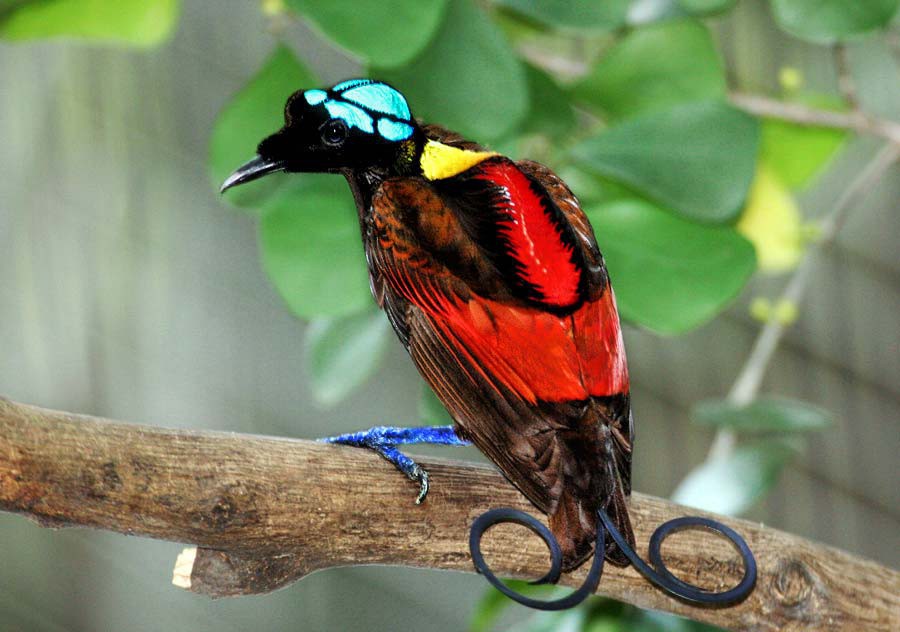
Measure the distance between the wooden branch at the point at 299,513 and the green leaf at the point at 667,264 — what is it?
14 centimetres

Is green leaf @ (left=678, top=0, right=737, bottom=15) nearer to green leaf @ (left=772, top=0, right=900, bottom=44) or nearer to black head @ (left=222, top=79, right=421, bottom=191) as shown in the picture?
green leaf @ (left=772, top=0, right=900, bottom=44)

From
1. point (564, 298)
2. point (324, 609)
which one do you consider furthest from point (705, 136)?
point (324, 609)

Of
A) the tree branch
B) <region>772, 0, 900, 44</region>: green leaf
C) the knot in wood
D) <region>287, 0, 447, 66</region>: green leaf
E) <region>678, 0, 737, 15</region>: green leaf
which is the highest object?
<region>772, 0, 900, 44</region>: green leaf

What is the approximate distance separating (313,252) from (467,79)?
0.56 feet

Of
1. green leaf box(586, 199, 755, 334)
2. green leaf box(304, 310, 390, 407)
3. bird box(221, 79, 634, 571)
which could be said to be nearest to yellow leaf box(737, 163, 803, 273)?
green leaf box(586, 199, 755, 334)

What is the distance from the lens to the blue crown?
58cm

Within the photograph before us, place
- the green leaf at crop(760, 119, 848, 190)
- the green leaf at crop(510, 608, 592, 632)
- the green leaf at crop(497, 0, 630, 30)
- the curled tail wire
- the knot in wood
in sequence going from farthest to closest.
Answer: the green leaf at crop(760, 119, 848, 190) < the green leaf at crop(510, 608, 592, 632) < the green leaf at crop(497, 0, 630, 30) < the knot in wood < the curled tail wire

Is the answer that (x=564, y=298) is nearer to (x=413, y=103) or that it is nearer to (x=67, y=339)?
(x=413, y=103)

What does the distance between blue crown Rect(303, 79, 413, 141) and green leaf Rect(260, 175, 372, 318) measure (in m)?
0.23

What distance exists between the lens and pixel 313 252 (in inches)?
32.3

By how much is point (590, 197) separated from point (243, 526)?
464mm

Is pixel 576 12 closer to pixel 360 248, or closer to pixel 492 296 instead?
pixel 360 248

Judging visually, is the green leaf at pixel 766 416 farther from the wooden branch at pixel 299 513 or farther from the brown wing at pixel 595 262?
the brown wing at pixel 595 262

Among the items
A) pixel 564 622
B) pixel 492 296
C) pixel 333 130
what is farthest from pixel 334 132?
pixel 564 622
